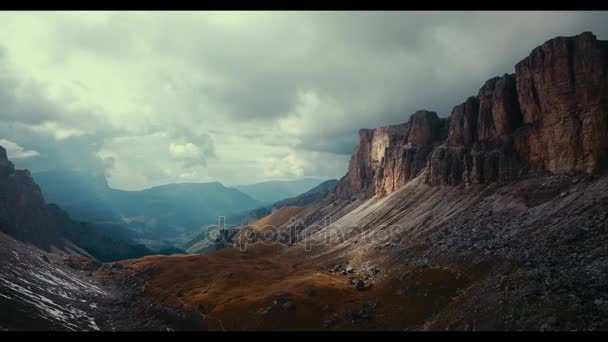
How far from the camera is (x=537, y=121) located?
4353 inches

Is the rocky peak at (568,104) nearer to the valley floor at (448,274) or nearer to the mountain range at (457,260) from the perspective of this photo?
the mountain range at (457,260)

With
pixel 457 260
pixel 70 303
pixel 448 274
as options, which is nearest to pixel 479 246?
pixel 457 260

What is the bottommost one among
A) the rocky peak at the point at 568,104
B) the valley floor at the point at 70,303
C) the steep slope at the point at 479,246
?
the valley floor at the point at 70,303

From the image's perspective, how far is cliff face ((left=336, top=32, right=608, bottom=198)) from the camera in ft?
309

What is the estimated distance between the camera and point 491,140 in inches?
4914

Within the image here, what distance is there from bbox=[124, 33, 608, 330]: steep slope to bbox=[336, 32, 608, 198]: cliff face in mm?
339

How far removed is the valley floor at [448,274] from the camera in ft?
165

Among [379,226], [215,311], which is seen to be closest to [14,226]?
[215,311]

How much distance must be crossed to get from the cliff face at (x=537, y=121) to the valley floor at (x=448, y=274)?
6.89 metres

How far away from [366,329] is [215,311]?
3655cm

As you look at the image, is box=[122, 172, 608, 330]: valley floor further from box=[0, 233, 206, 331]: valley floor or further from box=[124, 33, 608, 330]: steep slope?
box=[0, 233, 206, 331]: valley floor

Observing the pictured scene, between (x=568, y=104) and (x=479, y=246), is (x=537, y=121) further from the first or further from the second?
(x=479, y=246)

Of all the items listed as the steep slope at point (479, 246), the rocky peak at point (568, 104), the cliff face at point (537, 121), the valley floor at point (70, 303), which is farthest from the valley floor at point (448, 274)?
the rocky peak at point (568, 104)

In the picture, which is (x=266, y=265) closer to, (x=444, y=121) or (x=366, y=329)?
(x=366, y=329)
